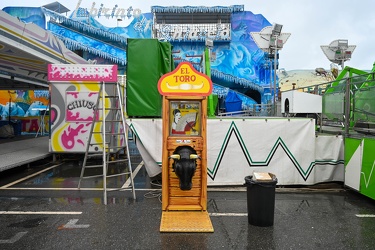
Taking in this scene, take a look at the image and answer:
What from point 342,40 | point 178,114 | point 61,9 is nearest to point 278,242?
point 178,114

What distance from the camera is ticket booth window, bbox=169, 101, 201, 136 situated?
16.1 feet

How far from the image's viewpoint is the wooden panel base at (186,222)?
416 cm

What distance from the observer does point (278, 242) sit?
12.7ft

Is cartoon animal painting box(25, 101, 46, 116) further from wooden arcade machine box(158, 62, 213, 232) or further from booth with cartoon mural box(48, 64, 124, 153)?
wooden arcade machine box(158, 62, 213, 232)

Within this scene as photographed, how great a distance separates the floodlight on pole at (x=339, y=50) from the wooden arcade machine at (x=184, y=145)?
36.6 feet

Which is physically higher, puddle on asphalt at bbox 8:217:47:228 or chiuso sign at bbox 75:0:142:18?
chiuso sign at bbox 75:0:142:18

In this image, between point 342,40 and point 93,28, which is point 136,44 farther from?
point 93,28

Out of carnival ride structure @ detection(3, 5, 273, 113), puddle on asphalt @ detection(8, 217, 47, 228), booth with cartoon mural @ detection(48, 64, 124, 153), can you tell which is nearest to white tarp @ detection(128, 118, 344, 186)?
puddle on asphalt @ detection(8, 217, 47, 228)

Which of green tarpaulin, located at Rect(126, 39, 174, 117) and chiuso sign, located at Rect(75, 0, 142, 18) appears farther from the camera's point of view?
chiuso sign, located at Rect(75, 0, 142, 18)

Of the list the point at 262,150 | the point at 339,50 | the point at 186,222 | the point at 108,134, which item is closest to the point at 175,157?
the point at 186,222

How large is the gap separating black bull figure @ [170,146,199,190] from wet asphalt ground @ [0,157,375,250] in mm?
690

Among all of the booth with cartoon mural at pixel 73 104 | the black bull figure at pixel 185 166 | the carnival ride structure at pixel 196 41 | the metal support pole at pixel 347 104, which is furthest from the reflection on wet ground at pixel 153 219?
the carnival ride structure at pixel 196 41

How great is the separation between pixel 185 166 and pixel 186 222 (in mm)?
827

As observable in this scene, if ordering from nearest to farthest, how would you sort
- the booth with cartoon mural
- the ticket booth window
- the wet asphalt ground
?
the wet asphalt ground, the ticket booth window, the booth with cartoon mural
